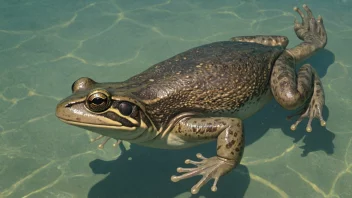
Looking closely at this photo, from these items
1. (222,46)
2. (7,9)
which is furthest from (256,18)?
(7,9)

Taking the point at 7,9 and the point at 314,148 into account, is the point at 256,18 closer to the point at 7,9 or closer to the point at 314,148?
the point at 314,148

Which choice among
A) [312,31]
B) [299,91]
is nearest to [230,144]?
[299,91]

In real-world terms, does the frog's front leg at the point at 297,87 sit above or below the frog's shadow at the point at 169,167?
above

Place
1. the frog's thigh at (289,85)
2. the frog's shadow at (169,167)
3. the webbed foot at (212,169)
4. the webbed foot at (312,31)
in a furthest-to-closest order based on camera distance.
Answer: the webbed foot at (312,31) → the frog's thigh at (289,85) → the frog's shadow at (169,167) → the webbed foot at (212,169)

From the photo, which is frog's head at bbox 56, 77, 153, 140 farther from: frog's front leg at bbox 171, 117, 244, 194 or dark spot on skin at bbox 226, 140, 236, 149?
dark spot on skin at bbox 226, 140, 236, 149

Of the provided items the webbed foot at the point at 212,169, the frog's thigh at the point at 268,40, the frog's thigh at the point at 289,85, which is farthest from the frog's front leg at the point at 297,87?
the webbed foot at the point at 212,169

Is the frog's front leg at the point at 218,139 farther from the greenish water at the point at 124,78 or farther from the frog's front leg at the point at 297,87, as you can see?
the frog's front leg at the point at 297,87

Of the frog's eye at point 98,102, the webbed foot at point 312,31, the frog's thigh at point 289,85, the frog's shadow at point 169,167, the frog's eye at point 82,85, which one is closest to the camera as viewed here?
the frog's eye at point 98,102
